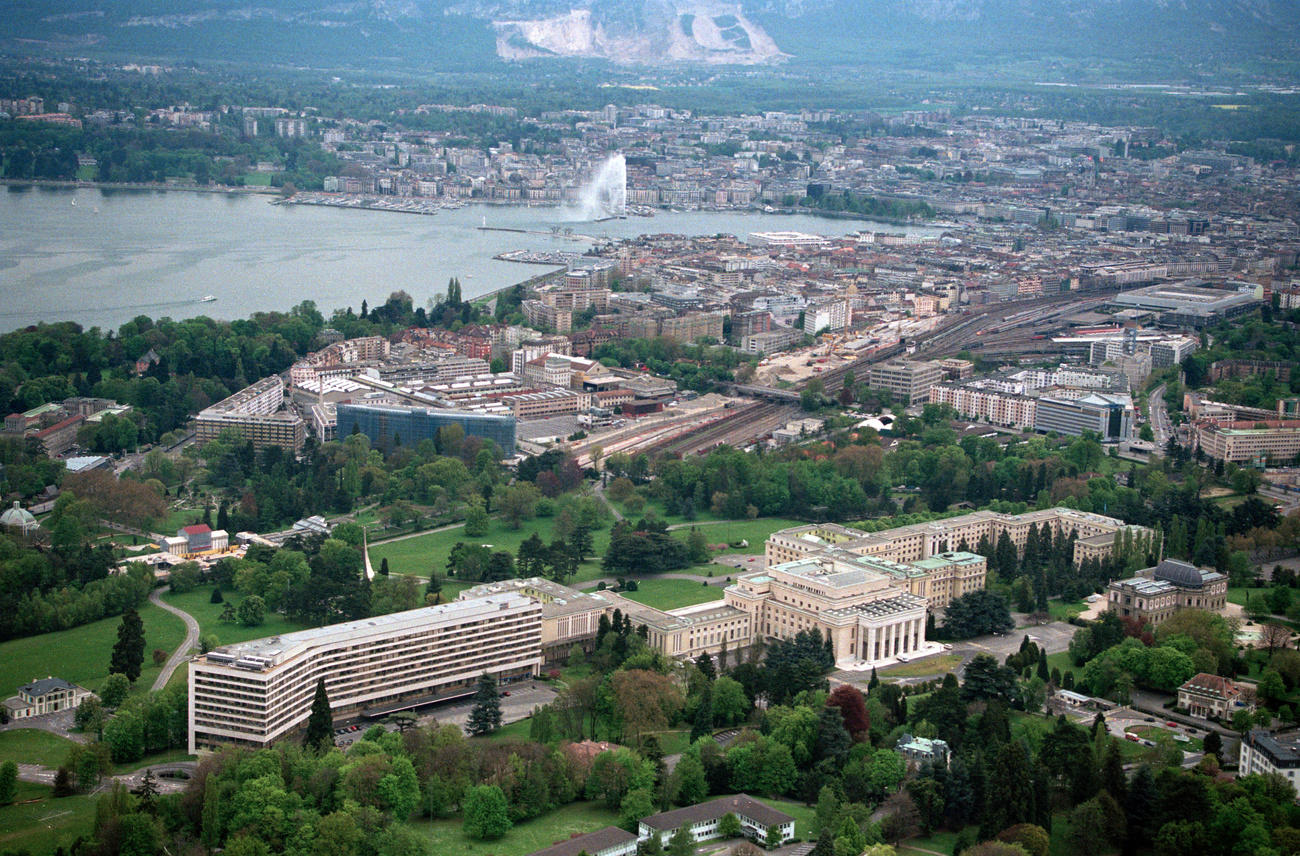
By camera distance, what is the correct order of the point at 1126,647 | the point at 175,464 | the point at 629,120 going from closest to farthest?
the point at 1126,647, the point at 175,464, the point at 629,120

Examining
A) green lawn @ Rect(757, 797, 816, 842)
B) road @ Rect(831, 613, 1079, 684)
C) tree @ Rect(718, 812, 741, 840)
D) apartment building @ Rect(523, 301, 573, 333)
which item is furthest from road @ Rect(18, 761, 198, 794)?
apartment building @ Rect(523, 301, 573, 333)

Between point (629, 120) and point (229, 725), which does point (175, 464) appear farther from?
point (629, 120)

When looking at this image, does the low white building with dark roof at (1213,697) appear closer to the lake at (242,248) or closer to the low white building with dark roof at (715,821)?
the low white building with dark roof at (715,821)

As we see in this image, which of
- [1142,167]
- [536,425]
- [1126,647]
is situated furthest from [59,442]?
[1142,167]

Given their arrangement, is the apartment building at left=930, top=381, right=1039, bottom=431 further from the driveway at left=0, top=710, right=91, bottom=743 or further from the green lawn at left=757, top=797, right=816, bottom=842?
the driveway at left=0, top=710, right=91, bottom=743

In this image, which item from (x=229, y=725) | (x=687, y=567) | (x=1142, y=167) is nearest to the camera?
(x=229, y=725)

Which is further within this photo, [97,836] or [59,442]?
[59,442]

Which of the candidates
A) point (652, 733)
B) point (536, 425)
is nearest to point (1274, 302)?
point (536, 425)
